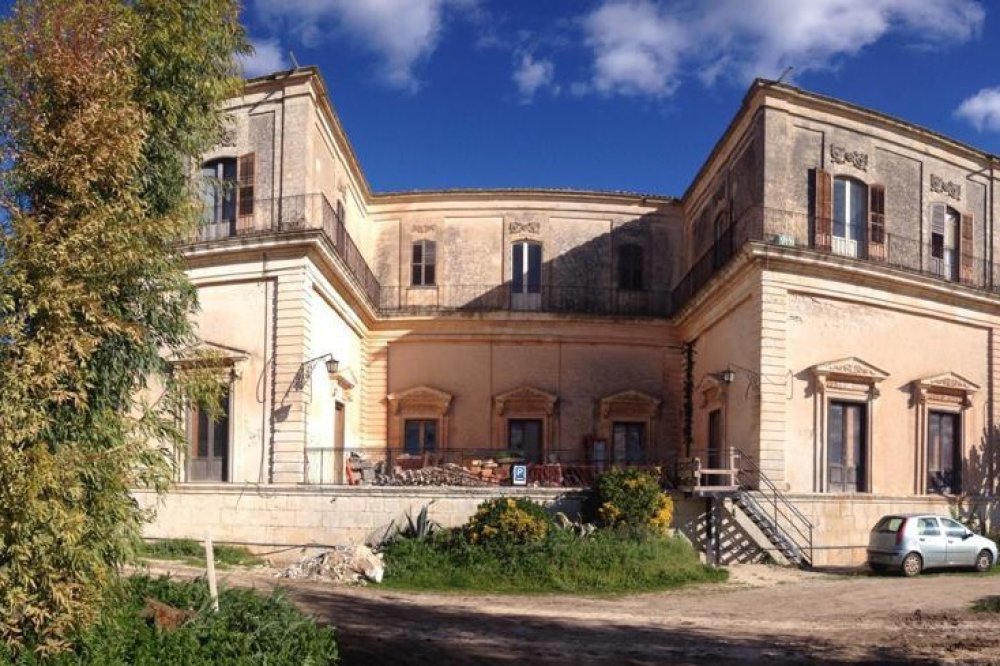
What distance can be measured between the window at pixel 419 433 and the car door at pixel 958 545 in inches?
550

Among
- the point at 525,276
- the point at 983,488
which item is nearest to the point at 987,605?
the point at 983,488

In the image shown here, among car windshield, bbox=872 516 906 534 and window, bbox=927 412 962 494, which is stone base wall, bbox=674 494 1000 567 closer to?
window, bbox=927 412 962 494

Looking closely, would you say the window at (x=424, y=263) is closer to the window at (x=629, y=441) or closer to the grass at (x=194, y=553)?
the window at (x=629, y=441)

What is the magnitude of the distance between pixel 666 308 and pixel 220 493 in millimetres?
14700

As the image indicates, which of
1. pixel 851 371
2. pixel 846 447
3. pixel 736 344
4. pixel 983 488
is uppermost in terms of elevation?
pixel 736 344

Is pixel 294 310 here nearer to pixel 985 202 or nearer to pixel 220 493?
pixel 220 493

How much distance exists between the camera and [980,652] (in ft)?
36.8

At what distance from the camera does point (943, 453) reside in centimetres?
2255

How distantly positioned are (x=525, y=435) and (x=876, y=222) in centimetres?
1149

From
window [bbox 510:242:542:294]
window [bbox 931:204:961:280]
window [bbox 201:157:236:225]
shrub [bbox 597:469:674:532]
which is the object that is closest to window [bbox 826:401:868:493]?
shrub [bbox 597:469:674:532]

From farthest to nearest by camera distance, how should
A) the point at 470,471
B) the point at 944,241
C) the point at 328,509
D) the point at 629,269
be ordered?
the point at 629,269
the point at 944,241
the point at 470,471
the point at 328,509

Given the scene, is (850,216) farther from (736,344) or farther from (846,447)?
(846,447)

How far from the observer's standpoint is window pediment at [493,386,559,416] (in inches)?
1089

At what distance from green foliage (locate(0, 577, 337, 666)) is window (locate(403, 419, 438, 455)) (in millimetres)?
18842
